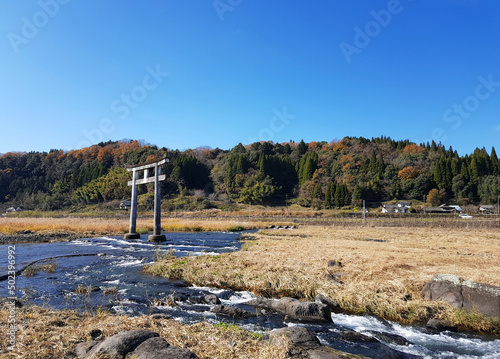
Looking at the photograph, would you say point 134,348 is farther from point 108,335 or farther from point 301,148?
point 301,148

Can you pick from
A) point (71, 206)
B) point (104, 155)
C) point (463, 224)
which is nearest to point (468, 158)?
point (463, 224)

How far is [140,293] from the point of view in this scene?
9375mm

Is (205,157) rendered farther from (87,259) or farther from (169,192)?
(87,259)

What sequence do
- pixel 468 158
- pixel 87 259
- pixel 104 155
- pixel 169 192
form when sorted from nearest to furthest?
pixel 87 259
pixel 468 158
pixel 169 192
pixel 104 155

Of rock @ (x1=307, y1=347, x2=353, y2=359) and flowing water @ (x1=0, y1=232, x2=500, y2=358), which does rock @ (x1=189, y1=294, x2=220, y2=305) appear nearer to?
flowing water @ (x1=0, y1=232, x2=500, y2=358)

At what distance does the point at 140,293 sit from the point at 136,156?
10185cm

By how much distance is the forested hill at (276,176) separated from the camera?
7456 cm

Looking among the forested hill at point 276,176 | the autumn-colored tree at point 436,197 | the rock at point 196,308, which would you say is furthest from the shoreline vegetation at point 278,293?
the autumn-colored tree at point 436,197

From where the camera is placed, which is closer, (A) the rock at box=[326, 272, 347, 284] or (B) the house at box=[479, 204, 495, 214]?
(A) the rock at box=[326, 272, 347, 284]

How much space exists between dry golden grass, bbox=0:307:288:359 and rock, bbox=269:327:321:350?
18 centimetres

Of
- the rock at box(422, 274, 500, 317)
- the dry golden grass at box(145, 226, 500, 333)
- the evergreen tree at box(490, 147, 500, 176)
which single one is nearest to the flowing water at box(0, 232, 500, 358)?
the dry golden grass at box(145, 226, 500, 333)

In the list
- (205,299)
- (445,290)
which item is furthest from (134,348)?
(445,290)

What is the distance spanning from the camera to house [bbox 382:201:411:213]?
6712 centimetres

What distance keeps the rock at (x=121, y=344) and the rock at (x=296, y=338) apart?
6.81 ft
